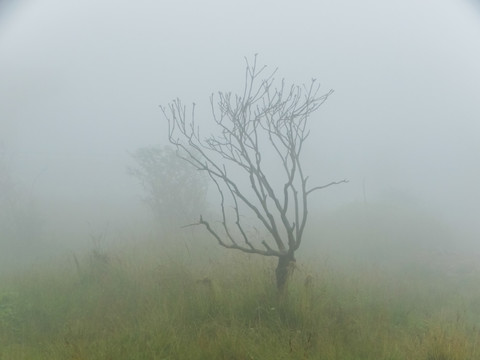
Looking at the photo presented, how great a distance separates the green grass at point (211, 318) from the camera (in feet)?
12.5

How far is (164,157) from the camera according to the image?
1644 cm

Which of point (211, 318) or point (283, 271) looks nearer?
point (211, 318)

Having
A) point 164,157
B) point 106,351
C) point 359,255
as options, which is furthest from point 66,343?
point 164,157

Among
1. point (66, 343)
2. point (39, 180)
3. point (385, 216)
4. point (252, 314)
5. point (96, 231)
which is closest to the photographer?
point (66, 343)

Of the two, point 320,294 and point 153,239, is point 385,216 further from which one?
point 320,294

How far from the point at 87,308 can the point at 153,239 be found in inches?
249

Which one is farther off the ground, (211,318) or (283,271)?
(283,271)

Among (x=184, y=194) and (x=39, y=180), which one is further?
(x=39, y=180)

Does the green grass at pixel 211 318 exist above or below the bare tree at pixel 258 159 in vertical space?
below

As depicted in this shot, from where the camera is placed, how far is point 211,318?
4.57m

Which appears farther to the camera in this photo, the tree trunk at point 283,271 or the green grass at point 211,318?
the tree trunk at point 283,271

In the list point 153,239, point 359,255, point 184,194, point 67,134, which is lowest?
point 359,255

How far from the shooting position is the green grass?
3803mm

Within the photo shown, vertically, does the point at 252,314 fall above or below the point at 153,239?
below
